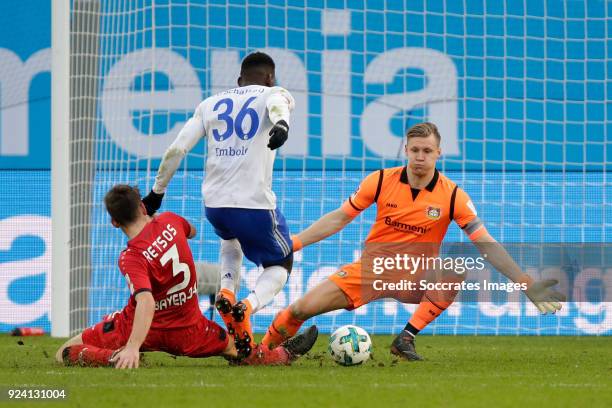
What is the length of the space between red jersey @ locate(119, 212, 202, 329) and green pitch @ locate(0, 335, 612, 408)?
33cm

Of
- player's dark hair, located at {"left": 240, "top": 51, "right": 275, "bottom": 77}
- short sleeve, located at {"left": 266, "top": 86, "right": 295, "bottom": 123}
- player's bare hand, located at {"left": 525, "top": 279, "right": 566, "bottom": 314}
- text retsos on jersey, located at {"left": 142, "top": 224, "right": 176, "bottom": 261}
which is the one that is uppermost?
player's dark hair, located at {"left": 240, "top": 51, "right": 275, "bottom": 77}

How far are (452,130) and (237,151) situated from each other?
510cm

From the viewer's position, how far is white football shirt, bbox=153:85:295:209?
7496 mm

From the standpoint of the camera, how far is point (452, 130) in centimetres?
1229

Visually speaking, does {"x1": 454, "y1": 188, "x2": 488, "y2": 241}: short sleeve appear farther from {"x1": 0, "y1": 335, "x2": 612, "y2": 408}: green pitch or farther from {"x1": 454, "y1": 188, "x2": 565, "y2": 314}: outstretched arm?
{"x1": 0, "y1": 335, "x2": 612, "y2": 408}: green pitch

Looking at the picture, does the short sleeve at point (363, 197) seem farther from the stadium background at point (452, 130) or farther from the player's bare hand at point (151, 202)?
the stadium background at point (452, 130)

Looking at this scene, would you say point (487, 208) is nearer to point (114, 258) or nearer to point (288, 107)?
point (114, 258)

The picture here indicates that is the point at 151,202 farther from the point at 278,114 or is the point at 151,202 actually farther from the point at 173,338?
the point at 278,114

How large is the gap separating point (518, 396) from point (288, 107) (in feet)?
8.14

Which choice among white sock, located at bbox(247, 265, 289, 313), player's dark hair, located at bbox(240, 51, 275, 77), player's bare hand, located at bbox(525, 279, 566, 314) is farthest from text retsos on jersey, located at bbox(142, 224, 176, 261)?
player's bare hand, located at bbox(525, 279, 566, 314)

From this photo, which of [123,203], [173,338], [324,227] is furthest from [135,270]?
[324,227]

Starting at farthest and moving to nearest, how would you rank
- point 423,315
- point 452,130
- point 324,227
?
point 452,130 → point 324,227 → point 423,315

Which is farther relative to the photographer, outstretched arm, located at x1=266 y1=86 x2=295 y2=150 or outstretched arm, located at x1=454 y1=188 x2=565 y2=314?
outstretched arm, located at x1=454 y1=188 x2=565 y2=314

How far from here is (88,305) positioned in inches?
441
